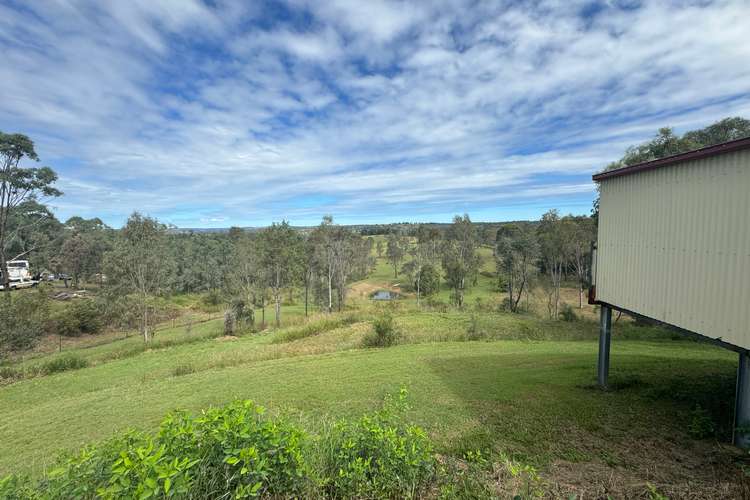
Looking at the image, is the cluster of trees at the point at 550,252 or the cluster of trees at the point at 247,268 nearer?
the cluster of trees at the point at 247,268

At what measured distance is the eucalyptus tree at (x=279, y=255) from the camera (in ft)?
104

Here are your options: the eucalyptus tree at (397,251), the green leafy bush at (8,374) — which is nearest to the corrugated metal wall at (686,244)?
the green leafy bush at (8,374)

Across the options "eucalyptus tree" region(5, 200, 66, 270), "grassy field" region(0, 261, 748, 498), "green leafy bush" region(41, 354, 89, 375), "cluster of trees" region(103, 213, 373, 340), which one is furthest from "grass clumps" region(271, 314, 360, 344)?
"eucalyptus tree" region(5, 200, 66, 270)

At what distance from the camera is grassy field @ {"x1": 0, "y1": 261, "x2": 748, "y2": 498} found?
497 centimetres

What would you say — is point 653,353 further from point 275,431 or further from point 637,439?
point 275,431

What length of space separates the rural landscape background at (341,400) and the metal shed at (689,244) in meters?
1.85

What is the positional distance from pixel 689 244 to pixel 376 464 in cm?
577

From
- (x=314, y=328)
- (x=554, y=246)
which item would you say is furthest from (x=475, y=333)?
(x=554, y=246)

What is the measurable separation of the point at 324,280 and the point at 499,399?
32.4m

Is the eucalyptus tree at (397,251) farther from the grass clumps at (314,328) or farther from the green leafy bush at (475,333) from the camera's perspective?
the green leafy bush at (475,333)

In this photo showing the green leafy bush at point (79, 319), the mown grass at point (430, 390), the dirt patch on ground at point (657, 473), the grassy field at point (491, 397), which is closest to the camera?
the dirt patch on ground at point (657, 473)

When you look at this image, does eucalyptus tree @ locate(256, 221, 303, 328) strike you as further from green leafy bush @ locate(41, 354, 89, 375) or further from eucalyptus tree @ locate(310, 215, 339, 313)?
green leafy bush @ locate(41, 354, 89, 375)

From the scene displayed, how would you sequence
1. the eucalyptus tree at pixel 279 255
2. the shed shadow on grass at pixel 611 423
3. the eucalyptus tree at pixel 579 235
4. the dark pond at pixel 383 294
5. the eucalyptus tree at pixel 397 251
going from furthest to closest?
the eucalyptus tree at pixel 397 251, the dark pond at pixel 383 294, the eucalyptus tree at pixel 579 235, the eucalyptus tree at pixel 279 255, the shed shadow on grass at pixel 611 423

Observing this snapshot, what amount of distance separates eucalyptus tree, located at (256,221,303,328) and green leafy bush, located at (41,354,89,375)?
1478 cm
